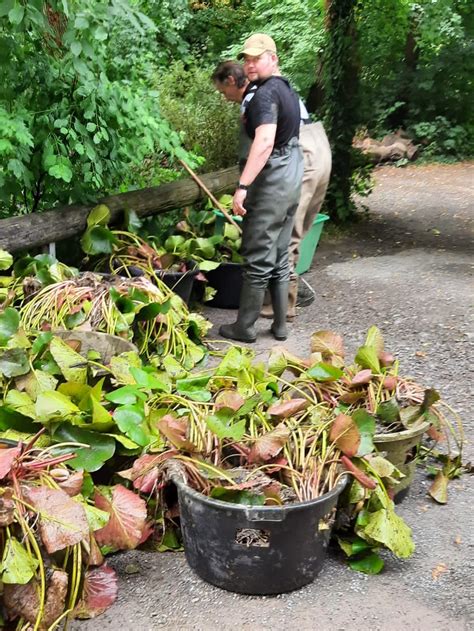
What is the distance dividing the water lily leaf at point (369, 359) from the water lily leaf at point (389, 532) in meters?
0.73

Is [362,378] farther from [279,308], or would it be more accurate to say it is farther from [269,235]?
[279,308]

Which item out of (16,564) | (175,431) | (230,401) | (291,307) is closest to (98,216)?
(291,307)

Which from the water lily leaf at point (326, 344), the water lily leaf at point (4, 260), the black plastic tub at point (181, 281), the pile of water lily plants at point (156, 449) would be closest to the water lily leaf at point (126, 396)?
the pile of water lily plants at point (156, 449)

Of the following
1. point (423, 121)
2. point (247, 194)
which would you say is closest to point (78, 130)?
point (247, 194)

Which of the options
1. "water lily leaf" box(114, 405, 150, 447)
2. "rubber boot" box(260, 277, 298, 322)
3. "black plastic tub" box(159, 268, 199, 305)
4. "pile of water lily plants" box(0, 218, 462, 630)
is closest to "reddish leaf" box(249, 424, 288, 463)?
"pile of water lily plants" box(0, 218, 462, 630)

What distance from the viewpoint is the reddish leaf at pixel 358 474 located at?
2.76 meters

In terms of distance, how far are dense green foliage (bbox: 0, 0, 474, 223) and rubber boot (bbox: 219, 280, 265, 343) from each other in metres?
1.12

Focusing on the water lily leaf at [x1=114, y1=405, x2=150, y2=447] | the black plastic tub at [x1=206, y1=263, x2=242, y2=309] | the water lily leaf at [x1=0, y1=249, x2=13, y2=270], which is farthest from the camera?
the black plastic tub at [x1=206, y1=263, x2=242, y2=309]

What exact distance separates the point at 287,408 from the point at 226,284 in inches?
119

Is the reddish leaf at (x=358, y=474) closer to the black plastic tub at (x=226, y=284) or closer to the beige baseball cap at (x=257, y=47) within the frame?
the beige baseball cap at (x=257, y=47)

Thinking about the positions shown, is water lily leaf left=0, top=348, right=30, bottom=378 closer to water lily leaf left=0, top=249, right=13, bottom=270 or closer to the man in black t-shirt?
water lily leaf left=0, top=249, right=13, bottom=270

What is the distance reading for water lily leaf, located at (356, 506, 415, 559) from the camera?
2.76 meters

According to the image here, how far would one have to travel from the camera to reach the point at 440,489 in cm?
339

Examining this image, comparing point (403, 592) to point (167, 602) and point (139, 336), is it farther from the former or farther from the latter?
point (139, 336)
